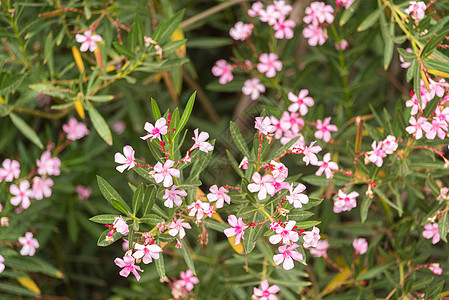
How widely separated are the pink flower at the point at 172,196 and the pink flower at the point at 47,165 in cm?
70

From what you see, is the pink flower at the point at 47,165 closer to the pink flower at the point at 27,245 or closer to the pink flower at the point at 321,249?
the pink flower at the point at 27,245

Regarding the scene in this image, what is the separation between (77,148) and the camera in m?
1.83

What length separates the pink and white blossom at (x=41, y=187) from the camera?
5.12 feet

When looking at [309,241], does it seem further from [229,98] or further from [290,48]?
[229,98]

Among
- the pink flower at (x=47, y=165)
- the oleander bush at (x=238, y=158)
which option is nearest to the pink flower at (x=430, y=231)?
the oleander bush at (x=238, y=158)

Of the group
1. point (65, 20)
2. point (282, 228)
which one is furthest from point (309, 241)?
point (65, 20)

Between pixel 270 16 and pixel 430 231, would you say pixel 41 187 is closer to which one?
pixel 270 16

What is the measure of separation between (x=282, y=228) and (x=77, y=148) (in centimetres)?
100

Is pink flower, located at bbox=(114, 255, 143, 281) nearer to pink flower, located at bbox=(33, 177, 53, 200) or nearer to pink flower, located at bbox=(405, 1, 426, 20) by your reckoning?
pink flower, located at bbox=(33, 177, 53, 200)

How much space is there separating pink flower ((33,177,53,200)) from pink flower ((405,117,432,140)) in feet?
3.34

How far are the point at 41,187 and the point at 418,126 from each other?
41.7 inches

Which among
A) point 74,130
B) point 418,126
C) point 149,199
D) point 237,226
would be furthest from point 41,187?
point 418,126

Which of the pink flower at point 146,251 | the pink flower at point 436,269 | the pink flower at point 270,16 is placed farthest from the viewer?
the pink flower at point 270,16

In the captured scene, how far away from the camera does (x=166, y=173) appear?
41.3 inches
